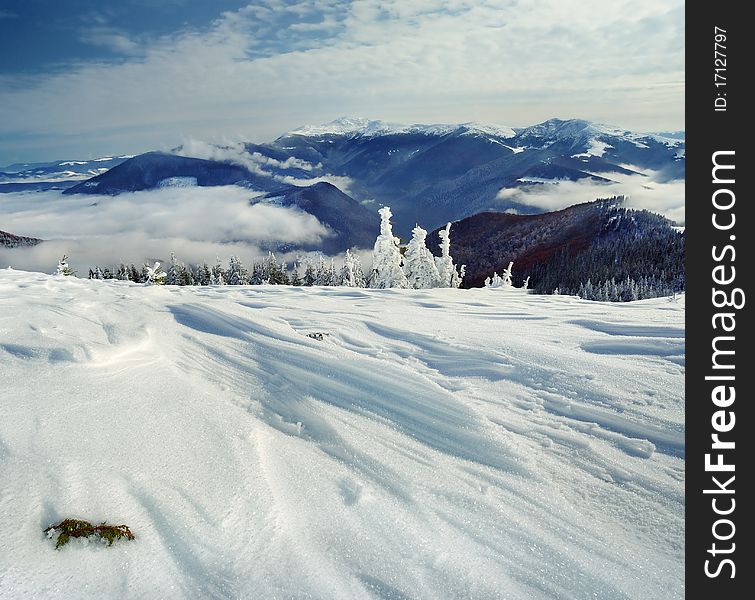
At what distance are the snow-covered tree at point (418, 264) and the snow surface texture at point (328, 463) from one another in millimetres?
45065

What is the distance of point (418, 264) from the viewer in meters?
53.9

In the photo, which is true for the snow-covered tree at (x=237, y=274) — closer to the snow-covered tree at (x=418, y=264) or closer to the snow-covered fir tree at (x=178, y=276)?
A: the snow-covered fir tree at (x=178, y=276)

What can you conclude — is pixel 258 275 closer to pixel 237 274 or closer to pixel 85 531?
pixel 237 274

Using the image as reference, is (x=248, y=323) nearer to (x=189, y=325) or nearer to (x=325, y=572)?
(x=189, y=325)

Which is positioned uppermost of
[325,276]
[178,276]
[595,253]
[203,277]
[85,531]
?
[595,253]

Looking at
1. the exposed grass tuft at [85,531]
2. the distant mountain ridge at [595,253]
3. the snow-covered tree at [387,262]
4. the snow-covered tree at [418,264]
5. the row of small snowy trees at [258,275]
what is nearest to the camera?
the exposed grass tuft at [85,531]

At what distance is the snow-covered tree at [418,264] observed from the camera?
2092 inches

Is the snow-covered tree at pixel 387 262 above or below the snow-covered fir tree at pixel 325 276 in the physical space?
above

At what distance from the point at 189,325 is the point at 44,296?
12.9 ft

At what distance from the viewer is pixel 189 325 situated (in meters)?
8.55

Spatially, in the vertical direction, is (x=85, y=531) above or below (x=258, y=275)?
above
